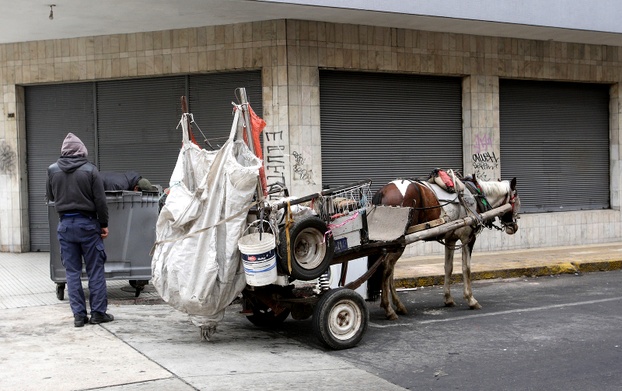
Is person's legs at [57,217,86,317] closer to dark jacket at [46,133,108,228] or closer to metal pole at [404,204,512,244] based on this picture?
dark jacket at [46,133,108,228]

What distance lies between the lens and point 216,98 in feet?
47.9

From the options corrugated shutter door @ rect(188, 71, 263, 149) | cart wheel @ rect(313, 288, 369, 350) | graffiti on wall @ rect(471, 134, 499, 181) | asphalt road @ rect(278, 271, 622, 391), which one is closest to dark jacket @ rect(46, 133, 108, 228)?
asphalt road @ rect(278, 271, 622, 391)

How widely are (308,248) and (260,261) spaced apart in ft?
2.39

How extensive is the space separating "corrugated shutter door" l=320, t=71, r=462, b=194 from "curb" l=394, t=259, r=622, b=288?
111 inches

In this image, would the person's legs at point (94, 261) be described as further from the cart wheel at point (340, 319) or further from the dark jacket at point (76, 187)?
the cart wheel at point (340, 319)

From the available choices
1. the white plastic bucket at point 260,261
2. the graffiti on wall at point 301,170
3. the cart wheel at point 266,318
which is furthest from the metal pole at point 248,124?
the graffiti on wall at point 301,170

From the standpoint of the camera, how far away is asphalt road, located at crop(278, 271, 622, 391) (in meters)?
7.02

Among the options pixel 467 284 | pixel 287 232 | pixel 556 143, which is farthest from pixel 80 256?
pixel 556 143

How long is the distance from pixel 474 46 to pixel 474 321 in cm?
778

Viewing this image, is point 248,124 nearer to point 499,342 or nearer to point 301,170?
point 499,342

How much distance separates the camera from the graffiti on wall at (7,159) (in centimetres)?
1564

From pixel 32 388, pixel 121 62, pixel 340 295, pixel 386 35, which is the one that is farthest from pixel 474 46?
pixel 32 388

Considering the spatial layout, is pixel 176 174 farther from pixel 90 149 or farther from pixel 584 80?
pixel 584 80

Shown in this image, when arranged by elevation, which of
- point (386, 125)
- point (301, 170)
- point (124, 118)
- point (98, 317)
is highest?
point (124, 118)
